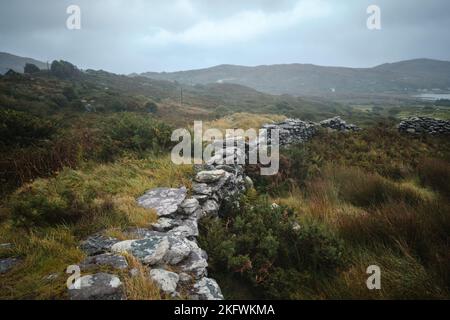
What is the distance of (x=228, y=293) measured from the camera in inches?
107

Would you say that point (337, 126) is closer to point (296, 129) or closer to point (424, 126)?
point (296, 129)

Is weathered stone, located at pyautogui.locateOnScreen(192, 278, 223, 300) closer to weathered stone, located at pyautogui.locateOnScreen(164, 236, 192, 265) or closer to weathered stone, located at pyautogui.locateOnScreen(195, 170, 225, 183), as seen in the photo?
weathered stone, located at pyautogui.locateOnScreen(164, 236, 192, 265)

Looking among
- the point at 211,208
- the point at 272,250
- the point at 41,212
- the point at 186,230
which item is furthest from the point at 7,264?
the point at 272,250

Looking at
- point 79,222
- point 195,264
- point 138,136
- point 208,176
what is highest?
point 138,136

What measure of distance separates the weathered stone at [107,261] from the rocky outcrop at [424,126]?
1510cm

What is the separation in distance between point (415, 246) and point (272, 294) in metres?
1.86

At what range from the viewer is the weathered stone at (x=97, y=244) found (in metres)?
2.51

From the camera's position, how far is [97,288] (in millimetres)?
1986

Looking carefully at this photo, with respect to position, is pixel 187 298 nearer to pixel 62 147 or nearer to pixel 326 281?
pixel 326 281

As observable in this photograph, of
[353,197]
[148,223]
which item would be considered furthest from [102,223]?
[353,197]

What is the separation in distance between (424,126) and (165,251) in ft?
53.6

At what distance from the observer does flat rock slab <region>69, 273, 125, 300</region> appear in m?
1.95

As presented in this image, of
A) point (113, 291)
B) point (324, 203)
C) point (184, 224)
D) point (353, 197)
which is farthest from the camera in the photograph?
point (353, 197)

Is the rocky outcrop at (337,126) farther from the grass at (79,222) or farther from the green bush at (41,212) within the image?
the green bush at (41,212)
